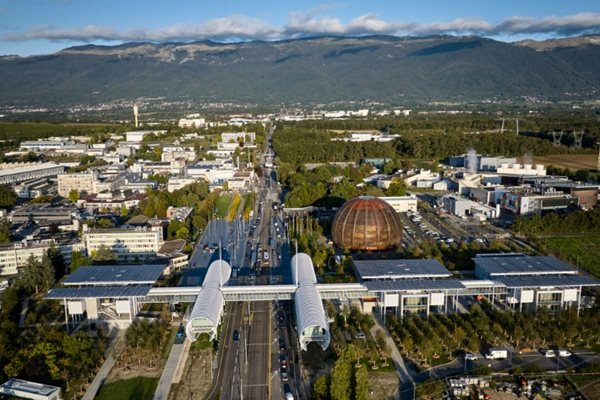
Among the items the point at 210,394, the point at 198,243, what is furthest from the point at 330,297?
the point at 198,243

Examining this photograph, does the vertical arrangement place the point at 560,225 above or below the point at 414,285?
below

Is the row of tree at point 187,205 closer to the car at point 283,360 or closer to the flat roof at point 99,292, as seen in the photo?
the flat roof at point 99,292

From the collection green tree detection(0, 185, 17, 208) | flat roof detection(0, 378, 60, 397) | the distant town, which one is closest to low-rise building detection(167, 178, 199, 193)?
the distant town

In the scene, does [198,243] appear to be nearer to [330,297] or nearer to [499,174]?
[330,297]

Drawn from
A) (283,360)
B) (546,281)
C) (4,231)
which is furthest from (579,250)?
(4,231)

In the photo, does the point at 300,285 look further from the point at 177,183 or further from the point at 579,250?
the point at 177,183

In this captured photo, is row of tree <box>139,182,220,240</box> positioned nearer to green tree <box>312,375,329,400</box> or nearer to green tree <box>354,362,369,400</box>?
green tree <box>312,375,329,400</box>

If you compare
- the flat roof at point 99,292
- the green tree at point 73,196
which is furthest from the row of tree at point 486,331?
the green tree at point 73,196
